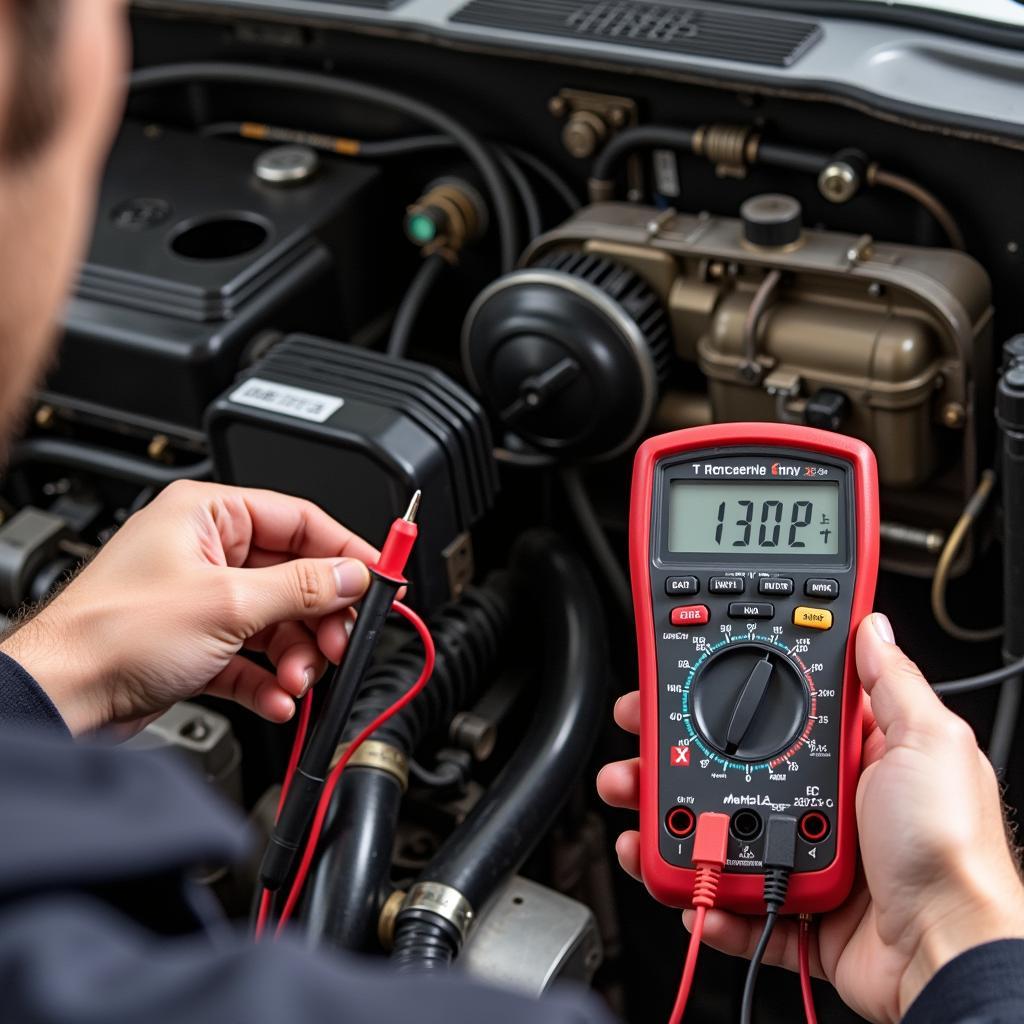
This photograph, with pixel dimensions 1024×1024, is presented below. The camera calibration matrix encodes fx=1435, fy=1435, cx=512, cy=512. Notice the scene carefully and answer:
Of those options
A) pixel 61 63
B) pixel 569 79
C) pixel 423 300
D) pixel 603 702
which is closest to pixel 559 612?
pixel 603 702

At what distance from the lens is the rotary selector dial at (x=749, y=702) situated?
2.85ft

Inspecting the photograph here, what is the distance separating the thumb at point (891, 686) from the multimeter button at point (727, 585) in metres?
0.08

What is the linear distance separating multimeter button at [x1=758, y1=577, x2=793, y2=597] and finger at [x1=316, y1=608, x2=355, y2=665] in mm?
273

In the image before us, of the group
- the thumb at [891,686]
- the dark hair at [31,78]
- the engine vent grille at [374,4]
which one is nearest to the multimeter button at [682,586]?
the thumb at [891,686]

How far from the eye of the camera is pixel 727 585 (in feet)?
2.99

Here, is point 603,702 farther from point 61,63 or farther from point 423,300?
point 61,63

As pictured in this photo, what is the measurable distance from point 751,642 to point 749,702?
0.04 metres

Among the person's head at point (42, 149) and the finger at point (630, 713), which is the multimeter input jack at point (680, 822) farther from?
the person's head at point (42, 149)

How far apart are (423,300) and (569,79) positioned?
240 millimetres

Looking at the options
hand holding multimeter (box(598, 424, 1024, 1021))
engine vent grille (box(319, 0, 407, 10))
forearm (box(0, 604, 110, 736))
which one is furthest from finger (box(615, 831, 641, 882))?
engine vent grille (box(319, 0, 407, 10))

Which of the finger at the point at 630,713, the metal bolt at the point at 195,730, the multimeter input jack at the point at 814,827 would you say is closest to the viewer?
the multimeter input jack at the point at 814,827

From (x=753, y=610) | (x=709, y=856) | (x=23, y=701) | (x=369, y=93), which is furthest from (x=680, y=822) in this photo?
(x=369, y=93)

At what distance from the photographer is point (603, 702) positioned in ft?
3.73

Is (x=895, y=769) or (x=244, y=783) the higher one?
(x=895, y=769)
